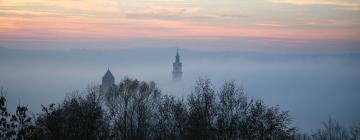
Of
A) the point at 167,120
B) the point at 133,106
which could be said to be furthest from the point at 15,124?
the point at 133,106

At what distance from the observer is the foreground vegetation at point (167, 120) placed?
23573 millimetres

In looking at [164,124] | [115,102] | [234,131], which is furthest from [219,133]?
[115,102]

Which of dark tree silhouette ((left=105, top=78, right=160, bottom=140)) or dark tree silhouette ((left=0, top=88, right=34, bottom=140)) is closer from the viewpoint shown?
dark tree silhouette ((left=0, top=88, right=34, bottom=140))

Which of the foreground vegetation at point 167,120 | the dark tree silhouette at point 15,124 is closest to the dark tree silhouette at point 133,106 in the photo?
the foreground vegetation at point 167,120

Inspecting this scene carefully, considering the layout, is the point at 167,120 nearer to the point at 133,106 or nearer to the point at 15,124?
the point at 133,106

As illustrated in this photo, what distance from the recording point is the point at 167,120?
139ft

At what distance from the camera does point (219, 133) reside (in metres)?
34.9

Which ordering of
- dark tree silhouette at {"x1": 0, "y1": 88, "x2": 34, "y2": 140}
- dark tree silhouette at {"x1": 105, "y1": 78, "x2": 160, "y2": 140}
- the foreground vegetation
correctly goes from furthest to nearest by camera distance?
dark tree silhouette at {"x1": 105, "y1": 78, "x2": 160, "y2": 140}
the foreground vegetation
dark tree silhouette at {"x1": 0, "y1": 88, "x2": 34, "y2": 140}

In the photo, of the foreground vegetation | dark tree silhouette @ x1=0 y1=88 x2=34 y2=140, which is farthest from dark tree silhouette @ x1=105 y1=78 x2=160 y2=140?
Result: dark tree silhouette @ x1=0 y1=88 x2=34 y2=140

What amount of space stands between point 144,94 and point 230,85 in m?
19.3

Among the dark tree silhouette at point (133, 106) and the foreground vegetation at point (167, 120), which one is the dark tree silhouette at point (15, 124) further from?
the dark tree silhouette at point (133, 106)

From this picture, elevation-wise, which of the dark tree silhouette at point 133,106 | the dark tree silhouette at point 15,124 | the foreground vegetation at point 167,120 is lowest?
the dark tree silhouette at point 15,124

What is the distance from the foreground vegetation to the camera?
2357 cm

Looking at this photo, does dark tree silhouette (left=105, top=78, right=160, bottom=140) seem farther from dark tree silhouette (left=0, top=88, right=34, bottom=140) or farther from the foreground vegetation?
dark tree silhouette (left=0, top=88, right=34, bottom=140)
